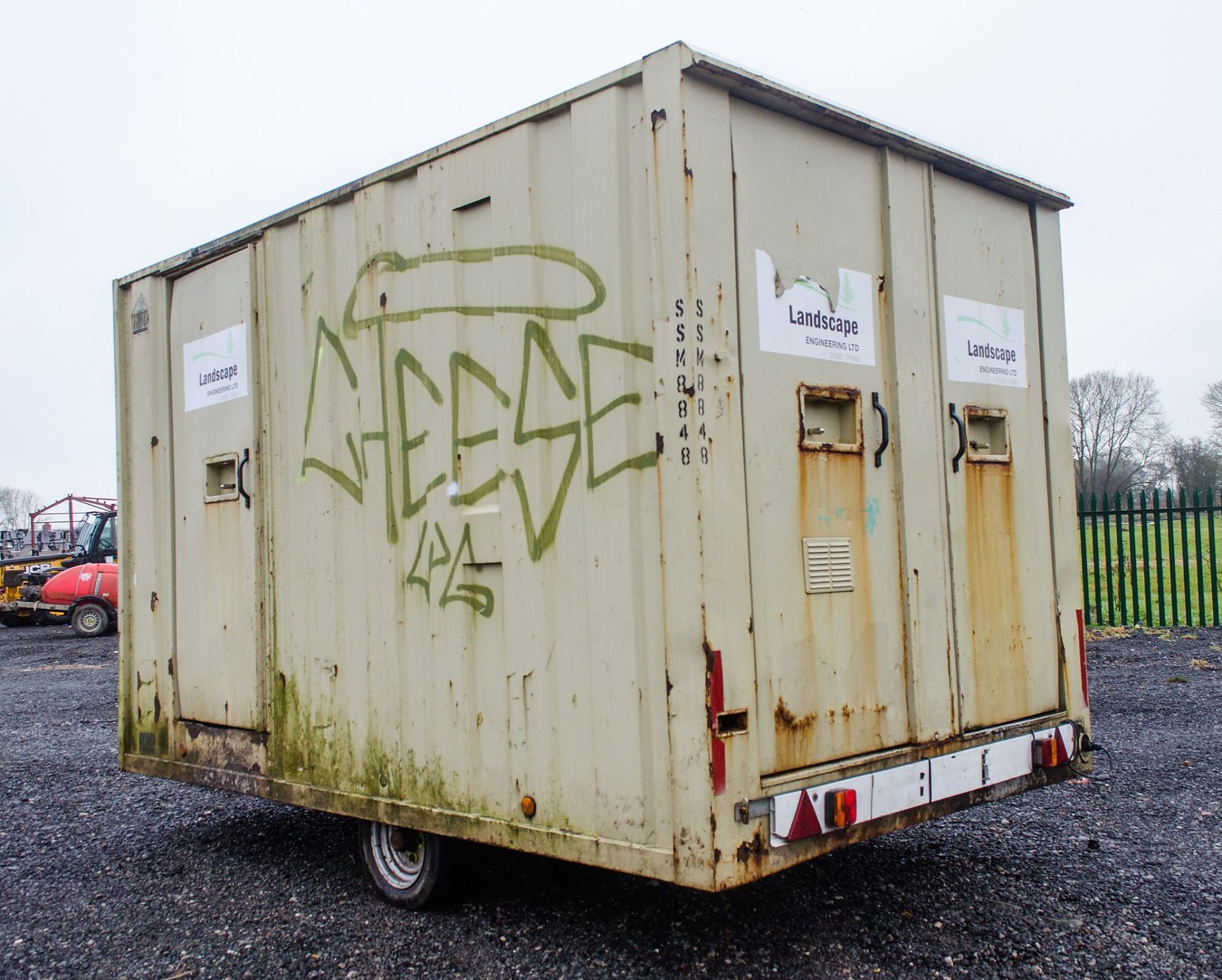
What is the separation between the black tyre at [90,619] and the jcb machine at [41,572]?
1359mm

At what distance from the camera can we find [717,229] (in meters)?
3.12

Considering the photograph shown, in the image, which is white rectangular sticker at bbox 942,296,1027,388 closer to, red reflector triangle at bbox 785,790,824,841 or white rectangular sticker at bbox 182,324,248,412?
red reflector triangle at bbox 785,790,824,841

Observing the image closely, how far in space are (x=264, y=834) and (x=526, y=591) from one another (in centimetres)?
288

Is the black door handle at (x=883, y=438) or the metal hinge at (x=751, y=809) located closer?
the metal hinge at (x=751, y=809)

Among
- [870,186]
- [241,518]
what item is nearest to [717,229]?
[870,186]

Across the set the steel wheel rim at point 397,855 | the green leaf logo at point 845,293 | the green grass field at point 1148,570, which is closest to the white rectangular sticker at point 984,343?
the green leaf logo at point 845,293

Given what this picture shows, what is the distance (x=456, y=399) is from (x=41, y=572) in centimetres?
2080

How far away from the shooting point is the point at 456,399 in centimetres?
371

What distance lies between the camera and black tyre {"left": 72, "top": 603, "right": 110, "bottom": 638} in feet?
61.6

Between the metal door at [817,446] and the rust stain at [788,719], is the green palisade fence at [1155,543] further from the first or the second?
the rust stain at [788,719]

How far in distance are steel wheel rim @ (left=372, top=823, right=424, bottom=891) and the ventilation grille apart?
6.13 feet

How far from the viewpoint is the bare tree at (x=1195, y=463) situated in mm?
33062

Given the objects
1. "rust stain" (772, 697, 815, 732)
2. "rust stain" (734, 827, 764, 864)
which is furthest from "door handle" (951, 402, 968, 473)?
"rust stain" (734, 827, 764, 864)

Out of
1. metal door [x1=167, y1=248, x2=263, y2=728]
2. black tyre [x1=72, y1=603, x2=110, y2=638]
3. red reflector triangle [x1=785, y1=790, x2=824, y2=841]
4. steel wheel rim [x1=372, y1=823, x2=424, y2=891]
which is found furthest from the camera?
black tyre [x1=72, y1=603, x2=110, y2=638]
